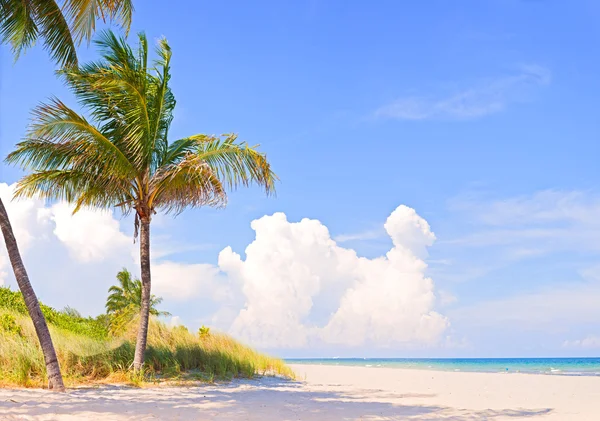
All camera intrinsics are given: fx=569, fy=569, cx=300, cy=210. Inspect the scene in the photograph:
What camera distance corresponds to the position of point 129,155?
14055 mm

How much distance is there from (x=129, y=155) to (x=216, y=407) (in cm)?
732

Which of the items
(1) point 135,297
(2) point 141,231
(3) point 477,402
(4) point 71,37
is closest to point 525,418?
(3) point 477,402

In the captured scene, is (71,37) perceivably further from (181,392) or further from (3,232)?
(181,392)

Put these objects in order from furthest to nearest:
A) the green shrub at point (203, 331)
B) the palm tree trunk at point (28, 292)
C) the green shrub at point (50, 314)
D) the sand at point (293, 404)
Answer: the green shrub at point (50, 314) < the green shrub at point (203, 331) < the palm tree trunk at point (28, 292) < the sand at point (293, 404)

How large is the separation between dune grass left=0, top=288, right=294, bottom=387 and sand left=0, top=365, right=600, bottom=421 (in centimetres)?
103

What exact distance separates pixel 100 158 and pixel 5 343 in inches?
181

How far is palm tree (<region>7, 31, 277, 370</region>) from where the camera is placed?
43.8 ft

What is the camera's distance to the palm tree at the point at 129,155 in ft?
43.8

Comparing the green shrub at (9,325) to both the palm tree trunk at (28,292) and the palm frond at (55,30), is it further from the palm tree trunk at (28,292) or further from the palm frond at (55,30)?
the palm frond at (55,30)

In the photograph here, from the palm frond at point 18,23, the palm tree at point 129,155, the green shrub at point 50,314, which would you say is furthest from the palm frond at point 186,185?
the green shrub at point 50,314

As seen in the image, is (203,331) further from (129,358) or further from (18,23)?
(18,23)

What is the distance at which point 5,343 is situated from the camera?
12320 mm

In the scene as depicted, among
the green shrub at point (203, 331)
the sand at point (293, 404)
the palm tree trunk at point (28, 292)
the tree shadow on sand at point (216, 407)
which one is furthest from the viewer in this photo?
the green shrub at point (203, 331)

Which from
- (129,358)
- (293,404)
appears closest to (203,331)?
(129,358)
